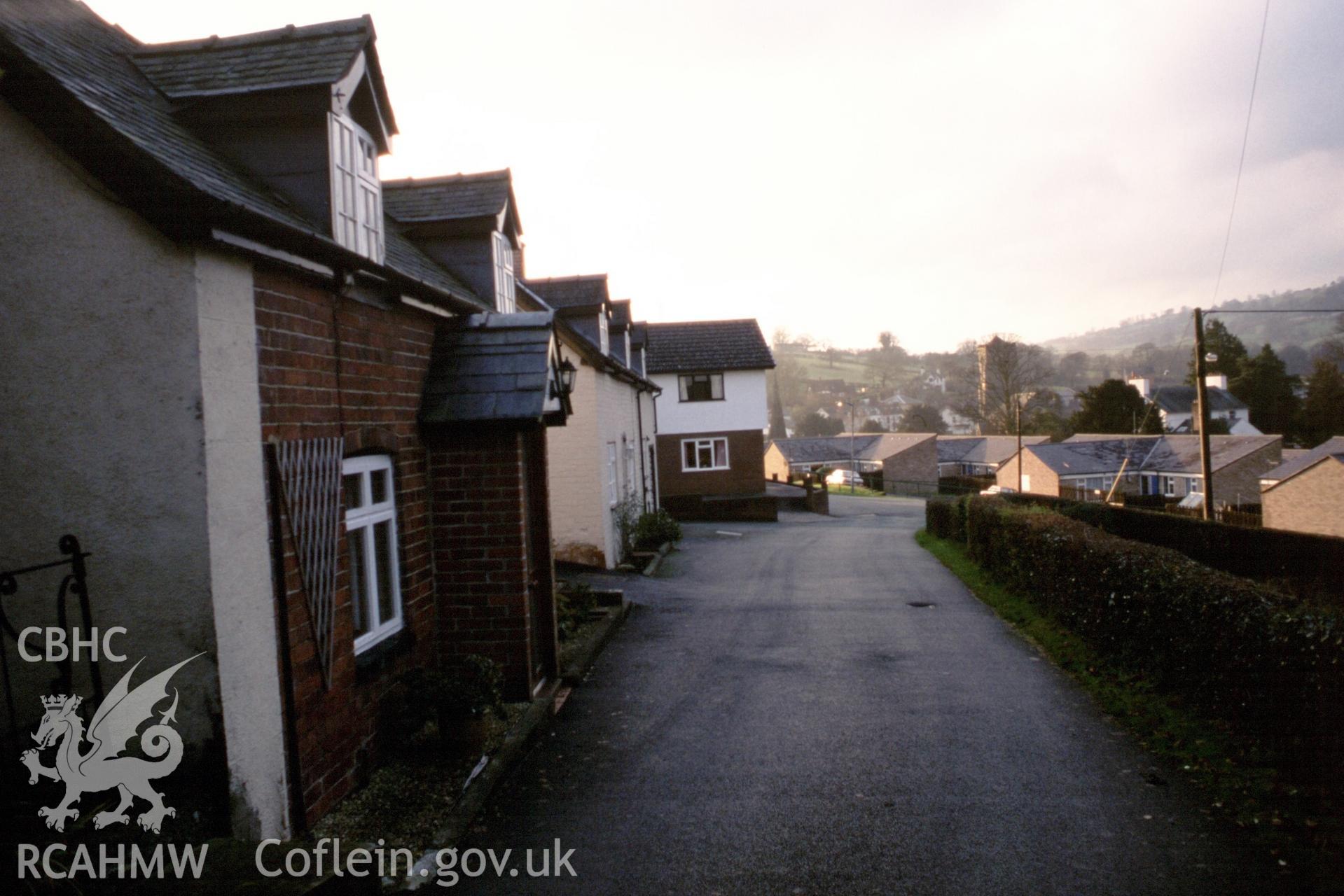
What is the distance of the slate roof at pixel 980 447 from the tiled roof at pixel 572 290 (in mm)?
53638

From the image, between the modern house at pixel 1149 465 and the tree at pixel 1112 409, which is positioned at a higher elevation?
the tree at pixel 1112 409

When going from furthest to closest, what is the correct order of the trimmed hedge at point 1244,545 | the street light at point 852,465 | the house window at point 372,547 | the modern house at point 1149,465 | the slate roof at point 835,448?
1. the slate roof at point 835,448
2. the street light at point 852,465
3. the modern house at point 1149,465
4. the trimmed hedge at point 1244,545
5. the house window at point 372,547

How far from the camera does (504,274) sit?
12383 mm

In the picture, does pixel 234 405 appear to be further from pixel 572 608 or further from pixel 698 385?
pixel 698 385

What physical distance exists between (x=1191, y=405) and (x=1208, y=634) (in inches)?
3583

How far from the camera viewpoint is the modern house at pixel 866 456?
242 ft

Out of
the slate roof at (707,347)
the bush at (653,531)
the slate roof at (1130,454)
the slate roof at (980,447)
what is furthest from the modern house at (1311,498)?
the bush at (653,531)

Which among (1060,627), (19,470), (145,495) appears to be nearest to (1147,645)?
(1060,627)

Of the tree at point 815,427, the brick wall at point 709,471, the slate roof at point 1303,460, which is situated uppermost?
the tree at point 815,427

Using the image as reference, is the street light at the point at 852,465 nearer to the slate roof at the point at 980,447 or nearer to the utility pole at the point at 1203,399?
the slate roof at the point at 980,447

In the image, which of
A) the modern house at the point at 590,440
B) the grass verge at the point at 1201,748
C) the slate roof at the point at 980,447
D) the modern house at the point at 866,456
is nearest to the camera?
the grass verge at the point at 1201,748

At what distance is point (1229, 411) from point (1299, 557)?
201 ft

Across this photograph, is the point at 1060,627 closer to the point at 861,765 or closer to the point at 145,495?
the point at 861,765

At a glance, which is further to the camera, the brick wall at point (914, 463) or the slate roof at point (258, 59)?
the brick wall at point (914, 463)
